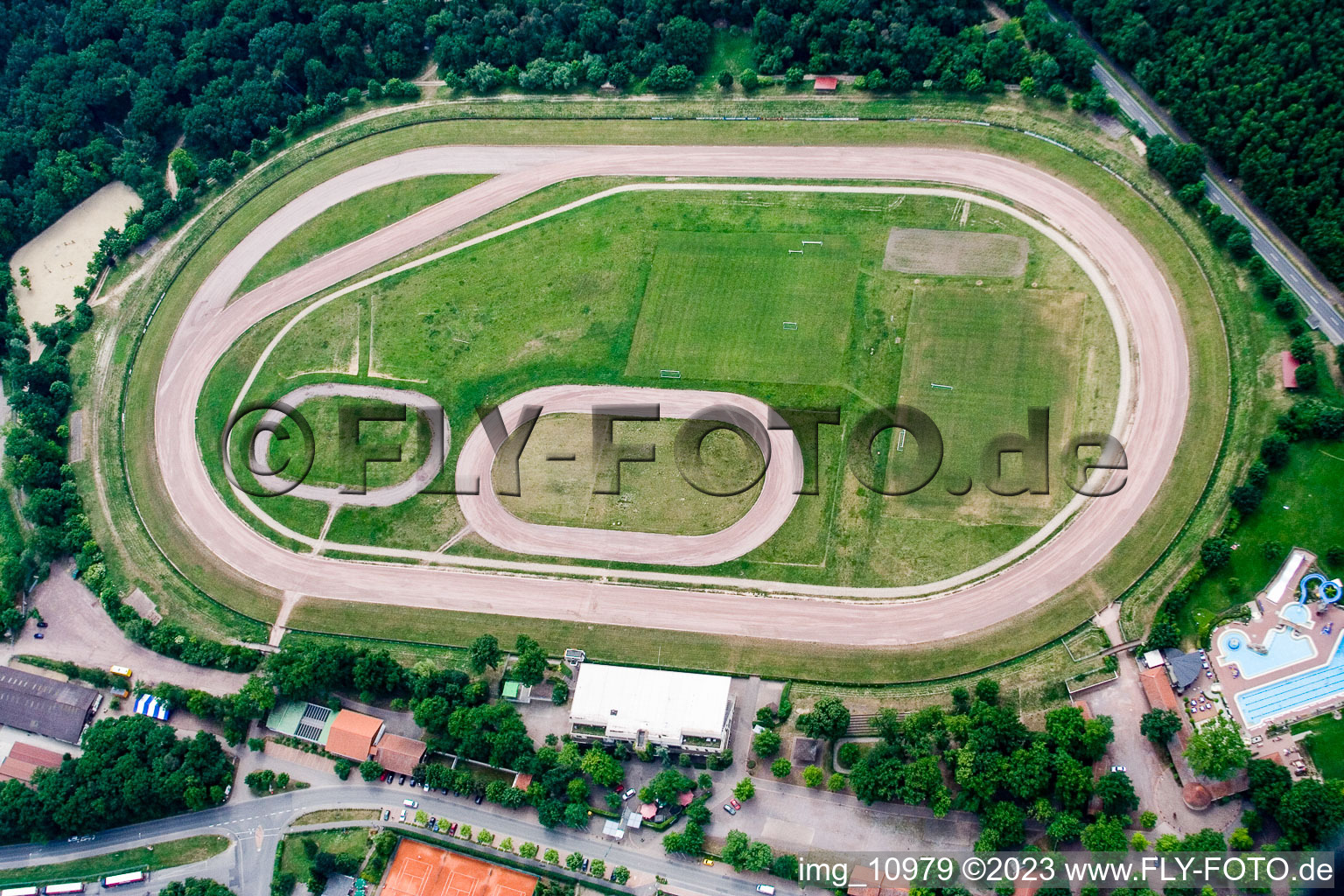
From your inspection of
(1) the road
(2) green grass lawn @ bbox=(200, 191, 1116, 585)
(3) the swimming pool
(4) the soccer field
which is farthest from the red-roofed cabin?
(4) the soccer field

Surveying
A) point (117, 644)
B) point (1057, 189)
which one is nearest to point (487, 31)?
point (1057, 189)

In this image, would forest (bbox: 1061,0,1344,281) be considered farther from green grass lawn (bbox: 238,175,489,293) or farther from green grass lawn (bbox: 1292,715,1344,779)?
green grass lawn (bbox: 238,175,489,293)

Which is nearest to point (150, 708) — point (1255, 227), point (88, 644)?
point (88, 644)

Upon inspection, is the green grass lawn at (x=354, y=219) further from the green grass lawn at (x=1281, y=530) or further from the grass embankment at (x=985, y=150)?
the green grass lawn at (x=1281, y=530)

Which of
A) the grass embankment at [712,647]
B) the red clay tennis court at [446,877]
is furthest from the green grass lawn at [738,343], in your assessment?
the red clay tennis court at [446,877]

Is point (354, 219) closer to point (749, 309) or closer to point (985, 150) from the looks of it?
point (749, 309)

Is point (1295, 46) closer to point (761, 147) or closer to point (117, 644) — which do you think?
point (761, 147)
